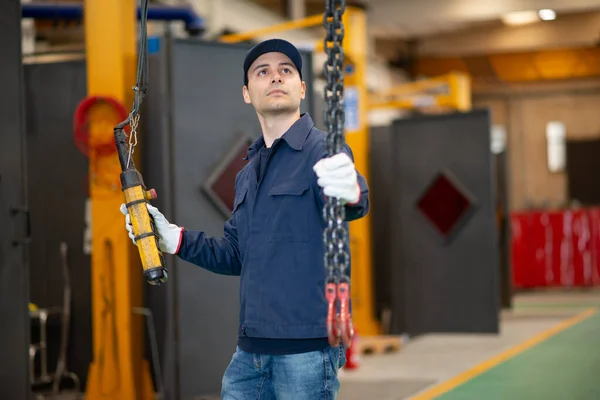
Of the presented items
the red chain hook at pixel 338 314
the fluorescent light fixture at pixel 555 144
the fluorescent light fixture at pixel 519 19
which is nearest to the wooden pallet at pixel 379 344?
the red chain hook at pixel 338 314

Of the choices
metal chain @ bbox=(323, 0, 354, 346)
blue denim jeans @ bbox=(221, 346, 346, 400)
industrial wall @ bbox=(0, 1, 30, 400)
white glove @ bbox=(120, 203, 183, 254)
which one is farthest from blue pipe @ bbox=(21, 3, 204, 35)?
metal chain @ bbox=(323, 0, 354, 346)

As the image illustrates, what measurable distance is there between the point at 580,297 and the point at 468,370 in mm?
8259

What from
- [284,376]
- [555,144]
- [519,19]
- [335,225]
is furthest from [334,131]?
[555,144]

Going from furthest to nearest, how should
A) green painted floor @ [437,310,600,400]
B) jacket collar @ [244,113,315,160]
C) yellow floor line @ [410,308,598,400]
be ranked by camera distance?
yellow floor line @ [410,308,598,400] < green painted floor @ [437,310,600,400] < jacket collar @ [244,113,315,160]

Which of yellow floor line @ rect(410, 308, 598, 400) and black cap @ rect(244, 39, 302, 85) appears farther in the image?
yellow floor line @ rect(410, 308, 598, 400)

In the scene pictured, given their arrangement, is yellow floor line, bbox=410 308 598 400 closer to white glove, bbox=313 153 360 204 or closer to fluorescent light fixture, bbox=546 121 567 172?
white glove, bbox=313 153 360 204

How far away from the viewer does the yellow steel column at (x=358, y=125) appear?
Result: 9516mm

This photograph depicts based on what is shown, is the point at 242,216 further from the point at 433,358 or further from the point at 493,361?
the point at 433,358

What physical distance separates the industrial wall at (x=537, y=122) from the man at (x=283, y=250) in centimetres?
2042

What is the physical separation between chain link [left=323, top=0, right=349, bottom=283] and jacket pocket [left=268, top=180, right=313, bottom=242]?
0.79 ft

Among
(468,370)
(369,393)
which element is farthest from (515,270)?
(369,393)

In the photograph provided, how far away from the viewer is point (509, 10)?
14758 millimetres

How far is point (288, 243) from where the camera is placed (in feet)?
8.17

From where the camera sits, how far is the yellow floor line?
6.43m
